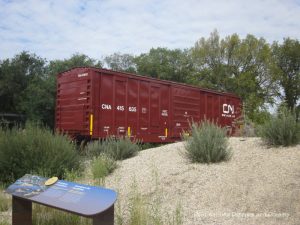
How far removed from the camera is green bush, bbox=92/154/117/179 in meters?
7.97

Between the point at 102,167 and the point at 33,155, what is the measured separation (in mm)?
1684

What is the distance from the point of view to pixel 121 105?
14.9 metres

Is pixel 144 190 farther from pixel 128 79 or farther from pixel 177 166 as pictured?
pixel 128 79

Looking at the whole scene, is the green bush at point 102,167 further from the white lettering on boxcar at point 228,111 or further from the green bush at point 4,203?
the white lettering on boxcar at point 228,111

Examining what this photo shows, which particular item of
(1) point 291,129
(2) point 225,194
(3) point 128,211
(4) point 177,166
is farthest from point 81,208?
(1) point 291,129

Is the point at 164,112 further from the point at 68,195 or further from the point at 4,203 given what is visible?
the point at 68,195

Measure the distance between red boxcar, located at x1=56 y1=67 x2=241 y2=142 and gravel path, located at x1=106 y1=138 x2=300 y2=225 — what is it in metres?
5.40

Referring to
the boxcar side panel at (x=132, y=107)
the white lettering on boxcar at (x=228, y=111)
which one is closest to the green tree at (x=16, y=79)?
the white lettering on boxcar at (x=228, y=111)

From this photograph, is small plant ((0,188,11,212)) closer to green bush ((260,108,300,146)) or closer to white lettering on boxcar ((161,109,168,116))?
green bush ((260,108,300,146))

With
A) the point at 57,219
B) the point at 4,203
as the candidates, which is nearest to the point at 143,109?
the point at 4,203

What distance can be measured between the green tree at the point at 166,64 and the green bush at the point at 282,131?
41817 millimetres

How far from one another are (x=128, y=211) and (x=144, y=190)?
0.96 m

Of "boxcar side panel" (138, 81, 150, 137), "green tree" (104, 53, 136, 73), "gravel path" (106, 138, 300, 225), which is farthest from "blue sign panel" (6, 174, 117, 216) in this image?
"green tree" (104, 53, 136, 73)

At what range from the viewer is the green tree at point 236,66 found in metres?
36.8
